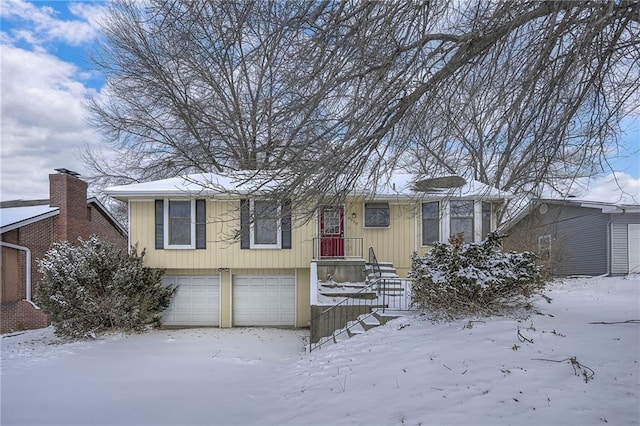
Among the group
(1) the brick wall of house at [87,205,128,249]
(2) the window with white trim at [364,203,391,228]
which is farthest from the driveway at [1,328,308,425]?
(1) the brick wall of house at [87,205,128,249]

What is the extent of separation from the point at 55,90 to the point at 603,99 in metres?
10.6

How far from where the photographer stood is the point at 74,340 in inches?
463

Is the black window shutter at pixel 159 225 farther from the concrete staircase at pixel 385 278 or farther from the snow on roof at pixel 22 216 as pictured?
the concrete staircase at pixel 385 278

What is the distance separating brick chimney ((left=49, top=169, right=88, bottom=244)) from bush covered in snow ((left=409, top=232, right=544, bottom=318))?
14582 millimetres

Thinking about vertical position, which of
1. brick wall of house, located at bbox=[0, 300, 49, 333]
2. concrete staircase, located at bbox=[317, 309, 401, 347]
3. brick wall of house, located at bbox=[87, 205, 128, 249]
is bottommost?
brick wall of house, located at bbox=[0, 300, 49, 333]

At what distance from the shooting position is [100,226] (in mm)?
19625

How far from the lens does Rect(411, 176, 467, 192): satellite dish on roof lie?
7.84 metres

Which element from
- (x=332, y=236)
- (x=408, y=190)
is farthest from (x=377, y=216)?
(x=332, y=236)

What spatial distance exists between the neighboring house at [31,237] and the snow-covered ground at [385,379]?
561 centimetres

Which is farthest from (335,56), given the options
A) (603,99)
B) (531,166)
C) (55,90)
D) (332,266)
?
(332,266)

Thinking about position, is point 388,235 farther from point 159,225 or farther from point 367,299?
point 159,225

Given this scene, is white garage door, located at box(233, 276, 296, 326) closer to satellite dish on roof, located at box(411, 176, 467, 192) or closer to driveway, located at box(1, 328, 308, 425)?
driveway, located at box(1, 328, 308, 425)

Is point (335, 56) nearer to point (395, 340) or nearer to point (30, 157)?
point (395, 340)

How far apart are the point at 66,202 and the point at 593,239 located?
21.3m
